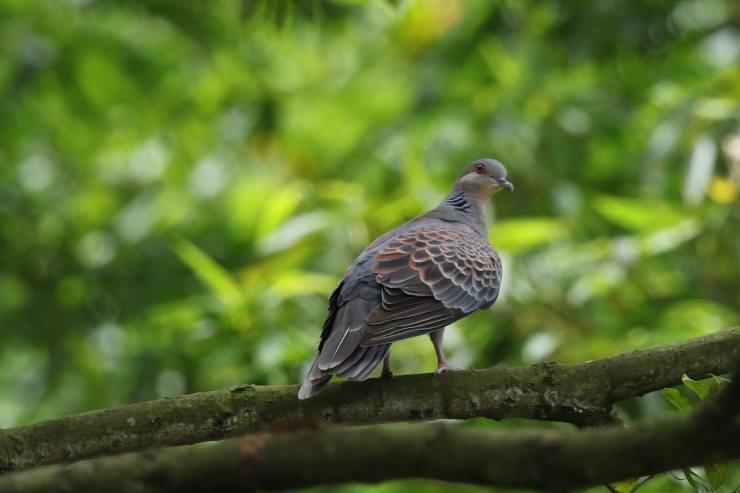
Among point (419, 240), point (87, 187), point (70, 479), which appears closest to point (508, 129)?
point (419, 240)

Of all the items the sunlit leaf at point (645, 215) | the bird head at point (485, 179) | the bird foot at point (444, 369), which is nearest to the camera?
the bird foot at point (444, 369)

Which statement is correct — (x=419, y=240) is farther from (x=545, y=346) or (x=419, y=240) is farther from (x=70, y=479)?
(x=70, y=479)

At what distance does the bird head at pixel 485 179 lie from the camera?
5320 mm

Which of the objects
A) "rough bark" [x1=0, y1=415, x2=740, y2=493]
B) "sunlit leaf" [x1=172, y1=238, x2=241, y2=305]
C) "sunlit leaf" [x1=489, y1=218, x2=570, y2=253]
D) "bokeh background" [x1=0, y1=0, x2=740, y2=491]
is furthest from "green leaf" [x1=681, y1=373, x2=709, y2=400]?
"sunlit leaf" [x1=172, y1=238, x2=241, y2=305]

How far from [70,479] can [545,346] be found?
4.02 meters

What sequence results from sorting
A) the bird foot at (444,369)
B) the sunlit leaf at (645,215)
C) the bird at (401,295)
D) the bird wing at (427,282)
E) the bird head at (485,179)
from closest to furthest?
the bird foot at (444,369)
the bird at (401,295)
the bird wing at (427,282)
the bird head at (485,179)
the sunlit leaf at (645,215)

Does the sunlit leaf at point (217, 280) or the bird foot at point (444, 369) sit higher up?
the sunlit leaf at point (217, 280)

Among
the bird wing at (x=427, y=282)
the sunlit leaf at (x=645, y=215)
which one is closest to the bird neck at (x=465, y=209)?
the bird wing at (x=427, y=282)

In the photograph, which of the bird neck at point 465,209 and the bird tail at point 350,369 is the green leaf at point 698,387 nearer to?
the bird tail at point 350,369

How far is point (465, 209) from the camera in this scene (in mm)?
5215

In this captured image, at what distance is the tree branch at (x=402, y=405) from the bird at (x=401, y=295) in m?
0.12

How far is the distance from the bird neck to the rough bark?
11.2ft

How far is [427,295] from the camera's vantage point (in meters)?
3.88

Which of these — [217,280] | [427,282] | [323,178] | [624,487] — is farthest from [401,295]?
[323,178]
